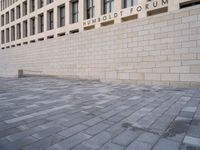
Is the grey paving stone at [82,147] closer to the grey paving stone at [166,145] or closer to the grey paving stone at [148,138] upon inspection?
the grey paving stone at [148,138]

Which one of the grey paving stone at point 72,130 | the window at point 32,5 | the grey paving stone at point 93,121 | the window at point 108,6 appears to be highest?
the window at point 32,5

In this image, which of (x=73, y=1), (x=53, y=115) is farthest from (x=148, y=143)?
(x=73, y=1)

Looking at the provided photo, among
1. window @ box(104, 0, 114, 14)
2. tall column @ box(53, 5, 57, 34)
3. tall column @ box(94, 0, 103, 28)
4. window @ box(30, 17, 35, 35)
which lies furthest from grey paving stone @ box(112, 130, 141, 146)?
window @ box(30, 17, 35, 35)

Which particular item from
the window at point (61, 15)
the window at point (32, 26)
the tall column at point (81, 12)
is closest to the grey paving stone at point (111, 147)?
the tall column at point (81, 12)

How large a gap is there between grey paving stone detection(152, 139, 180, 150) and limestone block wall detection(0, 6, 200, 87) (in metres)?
6.40

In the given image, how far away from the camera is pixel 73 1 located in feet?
60.5

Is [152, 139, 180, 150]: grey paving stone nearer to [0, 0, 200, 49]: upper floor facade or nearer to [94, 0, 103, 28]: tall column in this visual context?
[0, 0, 200, 49]: upper floor facade

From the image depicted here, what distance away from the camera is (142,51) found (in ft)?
32.6

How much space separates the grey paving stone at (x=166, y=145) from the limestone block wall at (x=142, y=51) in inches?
252

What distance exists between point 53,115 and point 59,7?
61.0 ft

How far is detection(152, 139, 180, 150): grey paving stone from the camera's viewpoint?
2520mm

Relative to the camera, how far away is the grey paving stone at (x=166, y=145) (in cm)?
252

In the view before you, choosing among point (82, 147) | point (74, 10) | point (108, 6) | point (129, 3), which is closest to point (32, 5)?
point (74, 10)

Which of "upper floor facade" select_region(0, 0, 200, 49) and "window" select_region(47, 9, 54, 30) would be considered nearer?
"upper floor facade" select_region(0, 0, 200, 49)
